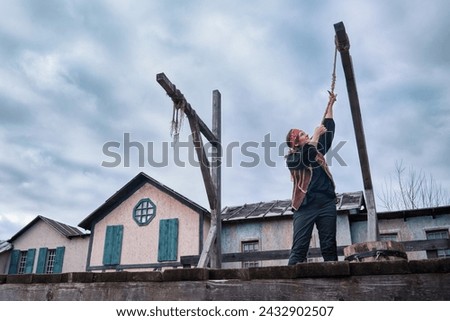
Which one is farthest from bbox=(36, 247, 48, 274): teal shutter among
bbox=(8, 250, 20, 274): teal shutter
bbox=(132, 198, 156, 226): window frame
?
bbox=(132, 198, 156, 226): window frame

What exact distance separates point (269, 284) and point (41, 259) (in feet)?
58.8

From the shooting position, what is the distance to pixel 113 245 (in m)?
15.1

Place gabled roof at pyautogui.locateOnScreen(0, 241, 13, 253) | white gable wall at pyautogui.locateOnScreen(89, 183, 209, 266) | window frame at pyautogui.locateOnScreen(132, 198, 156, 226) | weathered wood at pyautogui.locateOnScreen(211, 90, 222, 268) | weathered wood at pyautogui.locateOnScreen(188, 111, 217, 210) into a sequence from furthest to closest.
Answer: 1. gabled roof at pyautogui.locateOnScreen(0, 241, 13, 253)
2. window frame at pyautogui.locateOnScreen(132, 198, 156, 226)
3. white gable wall at pyautogui.locateOnScreen(89, 183, 209, 266)
4. weathered wood at pyautogui.locateOnScreen(211, 90, 222, 268)
5. weathered wood at pyautogui.locateOnScreen(188, 111, 217, 210)

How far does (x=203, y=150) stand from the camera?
5.35 m

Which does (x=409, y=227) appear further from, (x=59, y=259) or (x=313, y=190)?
(x=59, y=259)

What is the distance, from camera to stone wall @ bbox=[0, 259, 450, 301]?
6.89 feet

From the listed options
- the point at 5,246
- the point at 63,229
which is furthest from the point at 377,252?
the point at 5,246

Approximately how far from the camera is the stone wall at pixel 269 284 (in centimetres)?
210

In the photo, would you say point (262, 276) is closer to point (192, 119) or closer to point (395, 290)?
point (395, 290)

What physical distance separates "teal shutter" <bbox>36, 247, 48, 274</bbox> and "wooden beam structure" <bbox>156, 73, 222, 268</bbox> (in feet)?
48.7

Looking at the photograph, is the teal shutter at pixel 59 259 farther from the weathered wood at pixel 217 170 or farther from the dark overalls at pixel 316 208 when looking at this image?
the dark overalls at pixel 316 208

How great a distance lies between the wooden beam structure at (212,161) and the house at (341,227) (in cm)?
Answer: 654

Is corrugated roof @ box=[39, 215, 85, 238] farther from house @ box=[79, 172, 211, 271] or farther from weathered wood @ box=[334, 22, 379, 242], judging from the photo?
weathered wood @ box=[334, 22, 379, 242]

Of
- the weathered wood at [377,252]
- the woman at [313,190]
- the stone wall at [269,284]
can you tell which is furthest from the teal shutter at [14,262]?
the weathered wood at [377,252]
